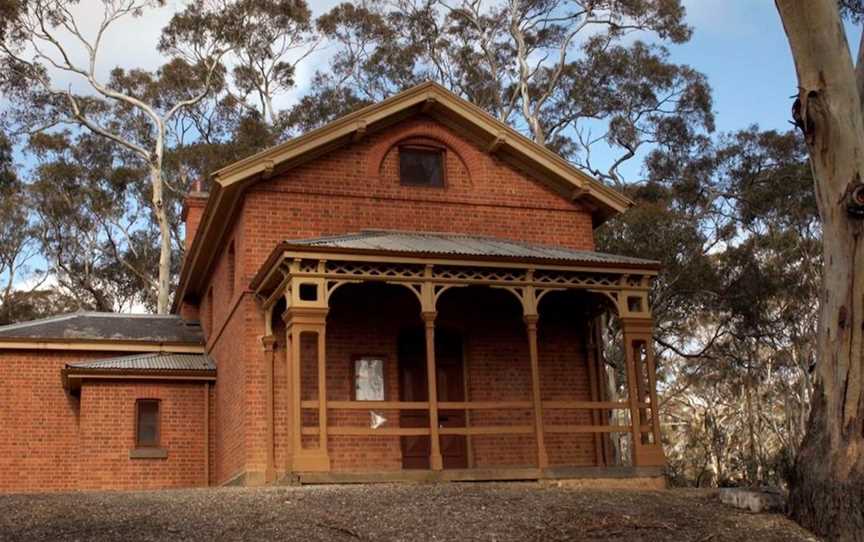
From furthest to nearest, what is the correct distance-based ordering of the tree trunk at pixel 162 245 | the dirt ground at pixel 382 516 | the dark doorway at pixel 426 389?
the tree trunk at pixel 162 245
the dark doorway at pixel 426 389
the dirt ground at pixel 382 516

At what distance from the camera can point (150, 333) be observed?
23.7m

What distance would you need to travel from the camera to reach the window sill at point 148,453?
20359 millimetres

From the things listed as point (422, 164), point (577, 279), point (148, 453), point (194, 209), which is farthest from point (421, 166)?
point (194, 209)

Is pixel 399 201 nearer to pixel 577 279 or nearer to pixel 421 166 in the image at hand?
pixel 421 166

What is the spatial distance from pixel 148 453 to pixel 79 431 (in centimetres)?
208

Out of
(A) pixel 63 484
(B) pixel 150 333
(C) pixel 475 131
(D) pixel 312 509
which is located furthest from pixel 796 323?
(D) pixel 312 509

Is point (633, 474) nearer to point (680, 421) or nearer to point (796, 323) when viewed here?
point (796, 323)

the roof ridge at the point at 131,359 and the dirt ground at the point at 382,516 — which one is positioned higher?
the roof ridge at the point at 131,359

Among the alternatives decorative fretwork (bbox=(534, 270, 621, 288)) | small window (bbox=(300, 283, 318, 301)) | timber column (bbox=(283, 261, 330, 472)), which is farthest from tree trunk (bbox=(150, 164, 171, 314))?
decorative fretwork (bbox=(534, 270, 621, 288))

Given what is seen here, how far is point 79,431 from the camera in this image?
21469 millimetres

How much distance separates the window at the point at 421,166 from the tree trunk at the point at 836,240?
9.13 m

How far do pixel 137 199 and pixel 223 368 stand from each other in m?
23.6

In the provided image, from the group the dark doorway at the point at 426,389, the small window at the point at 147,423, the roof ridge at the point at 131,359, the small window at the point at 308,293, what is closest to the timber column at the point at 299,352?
the small window at the point at 308,293

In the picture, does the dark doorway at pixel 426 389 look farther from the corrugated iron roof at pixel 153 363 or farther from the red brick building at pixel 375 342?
the corrugated iron roof at pixel 153 363
